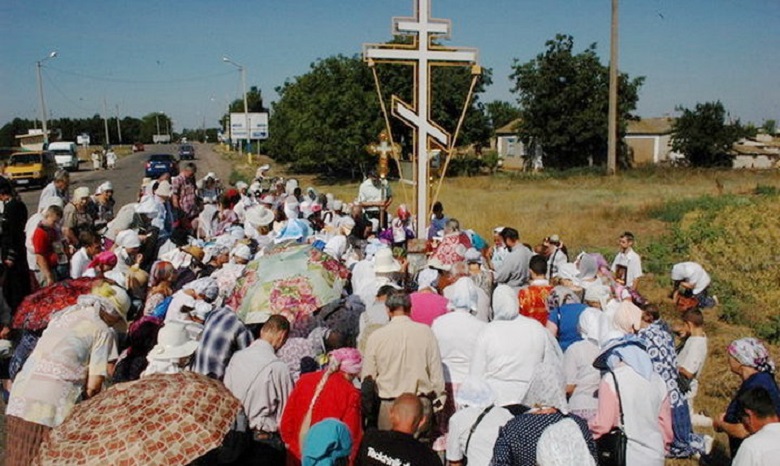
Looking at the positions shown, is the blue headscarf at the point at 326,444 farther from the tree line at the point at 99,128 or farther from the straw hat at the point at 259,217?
the tree line at the point at 99,128

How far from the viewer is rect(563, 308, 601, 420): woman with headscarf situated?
493 centimetres

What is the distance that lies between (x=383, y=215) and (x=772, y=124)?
381 feet

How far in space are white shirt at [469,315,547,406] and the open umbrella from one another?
2025mm

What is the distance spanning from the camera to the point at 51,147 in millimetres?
44781

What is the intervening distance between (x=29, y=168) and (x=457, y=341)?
105 feet

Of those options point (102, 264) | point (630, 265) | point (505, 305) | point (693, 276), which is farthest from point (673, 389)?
point (102, 264)

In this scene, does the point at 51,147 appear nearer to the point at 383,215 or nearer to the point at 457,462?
the point at 383,215

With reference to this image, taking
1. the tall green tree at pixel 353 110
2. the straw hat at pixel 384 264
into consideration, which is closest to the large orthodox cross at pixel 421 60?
the straw hat at pixel 384 264

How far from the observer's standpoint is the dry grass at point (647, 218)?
957 centimetres

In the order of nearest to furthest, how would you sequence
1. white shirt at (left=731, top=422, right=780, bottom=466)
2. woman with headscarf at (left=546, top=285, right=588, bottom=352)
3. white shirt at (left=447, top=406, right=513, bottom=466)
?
white shirt at (left=731, top=422, right=780, bottom=466) < white shirt at (left=447, top=406, right=513, bottom=466) < woman with headscarf at (left=546, top=285, right=588, bottom=352)

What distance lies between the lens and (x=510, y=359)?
15.1 feet

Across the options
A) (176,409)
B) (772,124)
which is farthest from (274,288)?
(772,124)

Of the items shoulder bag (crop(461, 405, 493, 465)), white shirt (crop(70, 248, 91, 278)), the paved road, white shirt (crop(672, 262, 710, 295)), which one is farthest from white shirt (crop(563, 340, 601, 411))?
the paved road

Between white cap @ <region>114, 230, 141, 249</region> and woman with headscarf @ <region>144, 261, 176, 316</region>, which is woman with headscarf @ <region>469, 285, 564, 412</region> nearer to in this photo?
woman with headscarf @ <region>144, 261, 176, 316</region>
